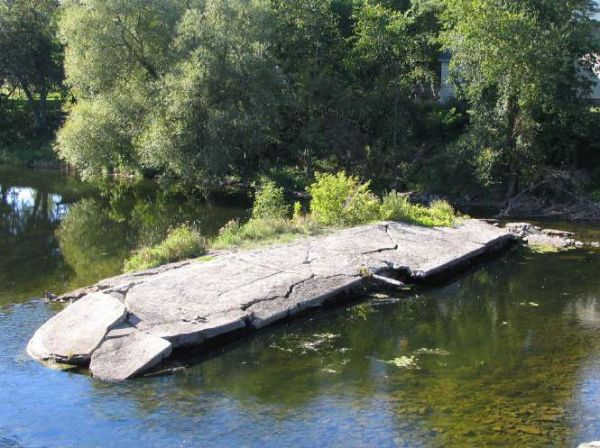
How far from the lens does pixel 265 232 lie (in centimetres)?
1848

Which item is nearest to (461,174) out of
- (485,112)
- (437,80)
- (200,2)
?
(485,112)

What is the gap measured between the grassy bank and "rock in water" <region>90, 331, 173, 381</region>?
17.5 ft

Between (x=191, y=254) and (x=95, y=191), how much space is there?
18.7m

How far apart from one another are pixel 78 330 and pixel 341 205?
32.7ft

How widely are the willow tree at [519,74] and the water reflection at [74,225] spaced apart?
1101 centimetres

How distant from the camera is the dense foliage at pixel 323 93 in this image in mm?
27250

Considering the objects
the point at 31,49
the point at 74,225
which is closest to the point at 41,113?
the point at 31,49

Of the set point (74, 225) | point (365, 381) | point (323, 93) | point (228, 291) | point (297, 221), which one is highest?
point (323, 93)

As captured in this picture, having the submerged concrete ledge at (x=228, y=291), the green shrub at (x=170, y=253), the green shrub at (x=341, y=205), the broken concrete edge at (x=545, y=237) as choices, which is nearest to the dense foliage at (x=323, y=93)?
the broken concrete edge at (x=545, y=237)

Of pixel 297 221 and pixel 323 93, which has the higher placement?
pixel 323 93

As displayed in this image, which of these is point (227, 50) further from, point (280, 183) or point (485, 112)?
point (485, 112)

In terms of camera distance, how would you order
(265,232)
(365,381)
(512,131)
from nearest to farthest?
(365,381)
(265,232)
(512,131)

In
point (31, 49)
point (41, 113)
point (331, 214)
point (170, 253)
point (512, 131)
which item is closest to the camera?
point (170, 253)

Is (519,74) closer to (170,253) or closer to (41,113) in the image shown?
(170,253)
